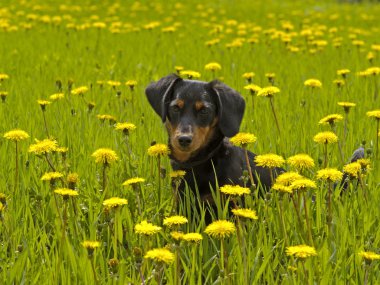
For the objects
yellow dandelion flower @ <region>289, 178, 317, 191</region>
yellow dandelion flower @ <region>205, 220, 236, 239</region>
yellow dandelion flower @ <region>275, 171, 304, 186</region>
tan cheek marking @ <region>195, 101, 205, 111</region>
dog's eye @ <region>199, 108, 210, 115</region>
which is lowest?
yellow dandelion flower @ <region>205, 220, 236, 239</region>

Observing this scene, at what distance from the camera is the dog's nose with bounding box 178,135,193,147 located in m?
3.41

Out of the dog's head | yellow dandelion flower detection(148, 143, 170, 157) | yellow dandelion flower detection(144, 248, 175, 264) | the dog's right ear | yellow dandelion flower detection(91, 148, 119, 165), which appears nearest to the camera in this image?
yellow dandelion flower detection(144, 248, 175, 264)

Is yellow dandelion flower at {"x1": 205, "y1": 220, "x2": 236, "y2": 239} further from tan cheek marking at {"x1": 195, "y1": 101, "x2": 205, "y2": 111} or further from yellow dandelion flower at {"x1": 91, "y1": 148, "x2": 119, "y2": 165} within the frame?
tan cheek marking at {"x1": 195, "y1": 101, "x2": 205, "y2": 111}

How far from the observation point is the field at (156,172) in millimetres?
2670

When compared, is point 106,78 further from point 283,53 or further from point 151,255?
point 151,255

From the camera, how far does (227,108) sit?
3744 millimetres

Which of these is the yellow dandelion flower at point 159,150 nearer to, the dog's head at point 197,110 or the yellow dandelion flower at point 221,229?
the dog's head at point 197,110

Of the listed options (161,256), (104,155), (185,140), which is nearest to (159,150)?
(185,140)

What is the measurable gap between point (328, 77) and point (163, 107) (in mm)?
3638

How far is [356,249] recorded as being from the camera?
2.83 m

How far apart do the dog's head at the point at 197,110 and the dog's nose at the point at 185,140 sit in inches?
2.1

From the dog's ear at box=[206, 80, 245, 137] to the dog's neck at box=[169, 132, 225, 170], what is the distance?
0.41 feet

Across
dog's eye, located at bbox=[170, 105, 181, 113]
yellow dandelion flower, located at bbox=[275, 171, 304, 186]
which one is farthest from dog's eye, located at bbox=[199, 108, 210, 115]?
yellow dandelion flower, located at bbox=[275, 171, 304, 186]

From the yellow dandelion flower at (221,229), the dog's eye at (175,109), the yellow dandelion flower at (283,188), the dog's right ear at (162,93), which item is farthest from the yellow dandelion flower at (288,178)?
the dog's right ear at (162,93)
